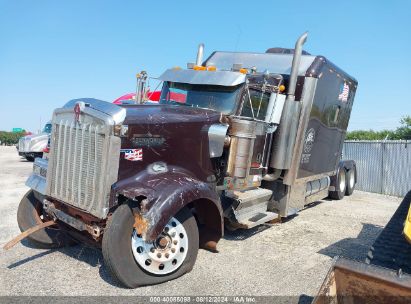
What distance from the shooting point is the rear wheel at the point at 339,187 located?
10664mm

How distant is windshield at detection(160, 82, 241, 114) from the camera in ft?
20.1

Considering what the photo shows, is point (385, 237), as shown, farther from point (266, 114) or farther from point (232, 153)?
point (266, 114)

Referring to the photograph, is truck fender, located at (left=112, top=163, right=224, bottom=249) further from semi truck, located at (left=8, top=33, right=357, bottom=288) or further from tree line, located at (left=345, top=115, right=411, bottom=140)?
tree line, located at (left=345, top=115, right=411, bottom=140)

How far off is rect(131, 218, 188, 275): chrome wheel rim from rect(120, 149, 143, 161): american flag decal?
792mm

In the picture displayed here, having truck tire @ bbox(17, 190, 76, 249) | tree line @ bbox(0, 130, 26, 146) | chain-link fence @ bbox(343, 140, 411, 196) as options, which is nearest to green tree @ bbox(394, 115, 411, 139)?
chain-link fence @ bbox(343, 140, 411, 196)

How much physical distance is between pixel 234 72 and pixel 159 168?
81.2 inches

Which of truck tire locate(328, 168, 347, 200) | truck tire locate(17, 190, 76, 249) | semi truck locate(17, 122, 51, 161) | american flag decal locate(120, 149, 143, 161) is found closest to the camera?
american flag decal locate(120, 149, 143, 161)

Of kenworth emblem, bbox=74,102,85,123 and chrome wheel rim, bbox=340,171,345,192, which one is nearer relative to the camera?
kenworth emblem, bbox=74,102,85,123

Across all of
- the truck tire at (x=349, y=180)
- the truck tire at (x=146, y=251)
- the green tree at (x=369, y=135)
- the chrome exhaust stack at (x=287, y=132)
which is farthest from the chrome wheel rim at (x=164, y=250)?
the green tree at (x=369, y=135)

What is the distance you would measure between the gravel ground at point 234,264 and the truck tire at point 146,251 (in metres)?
0.14

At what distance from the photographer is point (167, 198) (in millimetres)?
4422

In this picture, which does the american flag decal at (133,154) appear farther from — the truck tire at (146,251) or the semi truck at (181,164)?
the truck tire at (146,251)

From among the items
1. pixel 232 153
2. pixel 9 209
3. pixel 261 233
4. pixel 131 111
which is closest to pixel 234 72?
pixel 232 153

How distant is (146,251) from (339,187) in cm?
746
